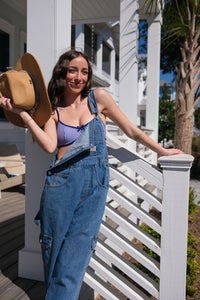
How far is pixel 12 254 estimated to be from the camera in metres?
2.74

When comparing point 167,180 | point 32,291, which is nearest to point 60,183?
point 167,180

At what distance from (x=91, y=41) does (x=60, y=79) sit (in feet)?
29.6

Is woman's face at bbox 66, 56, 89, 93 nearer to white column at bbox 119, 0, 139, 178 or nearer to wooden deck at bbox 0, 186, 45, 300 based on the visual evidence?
wooden deck at bbox 0, 186, 45, 300

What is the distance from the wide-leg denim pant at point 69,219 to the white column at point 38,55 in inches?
29.8

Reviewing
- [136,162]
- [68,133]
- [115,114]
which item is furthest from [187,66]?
[68,133]

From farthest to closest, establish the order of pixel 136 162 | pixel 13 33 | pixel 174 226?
A: pixel 13 33 → pixel 136 162 → pixel 174 226

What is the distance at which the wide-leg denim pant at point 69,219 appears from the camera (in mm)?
1484

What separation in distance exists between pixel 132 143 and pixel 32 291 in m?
2.58

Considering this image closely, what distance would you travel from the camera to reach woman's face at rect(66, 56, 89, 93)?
162 cm

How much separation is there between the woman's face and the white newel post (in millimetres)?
697

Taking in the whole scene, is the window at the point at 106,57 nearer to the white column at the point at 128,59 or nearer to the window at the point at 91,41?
the window at the point at 91,41

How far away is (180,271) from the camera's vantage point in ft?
5.68

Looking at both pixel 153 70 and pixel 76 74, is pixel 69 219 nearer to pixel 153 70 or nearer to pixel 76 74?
pixel 76 74

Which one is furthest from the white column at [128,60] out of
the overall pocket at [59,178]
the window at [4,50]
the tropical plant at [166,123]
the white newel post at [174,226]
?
the tropical plant at [166,123]
